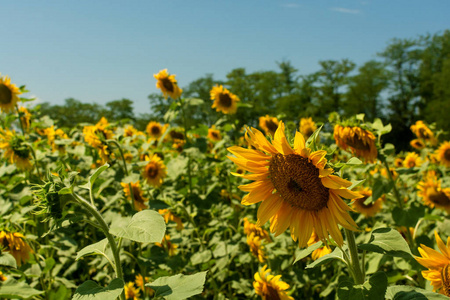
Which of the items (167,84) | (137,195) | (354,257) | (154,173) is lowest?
(137,195)

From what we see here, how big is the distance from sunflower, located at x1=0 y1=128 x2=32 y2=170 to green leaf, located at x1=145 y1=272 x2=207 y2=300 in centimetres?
233

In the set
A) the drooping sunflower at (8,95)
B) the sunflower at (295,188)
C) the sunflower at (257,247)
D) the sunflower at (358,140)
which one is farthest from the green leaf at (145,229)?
the drooping sunflower at (8,95)

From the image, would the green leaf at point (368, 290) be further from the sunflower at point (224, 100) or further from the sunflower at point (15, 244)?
the sunflower at point (224, 100)

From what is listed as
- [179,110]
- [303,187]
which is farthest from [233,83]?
[303,187]

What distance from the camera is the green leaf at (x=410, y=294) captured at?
106 cm

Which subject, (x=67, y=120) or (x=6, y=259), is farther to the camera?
(x=67, y=120)

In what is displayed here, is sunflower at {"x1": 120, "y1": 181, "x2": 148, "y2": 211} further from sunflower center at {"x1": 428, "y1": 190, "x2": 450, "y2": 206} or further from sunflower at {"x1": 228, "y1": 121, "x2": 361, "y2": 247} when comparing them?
sunflower center at {"x1": 428, "y1": 190, "x2": 450, "y2": 206}

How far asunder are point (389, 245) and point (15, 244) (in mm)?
2128

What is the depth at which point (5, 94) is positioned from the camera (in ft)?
12.5

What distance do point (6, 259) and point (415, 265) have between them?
2.18 metres

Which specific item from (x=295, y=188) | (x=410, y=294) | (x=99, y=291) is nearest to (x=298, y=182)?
(x=295, y=188)

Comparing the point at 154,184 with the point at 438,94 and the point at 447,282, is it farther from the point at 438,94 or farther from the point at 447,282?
the point at 438,94

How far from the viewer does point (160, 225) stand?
1.11 m

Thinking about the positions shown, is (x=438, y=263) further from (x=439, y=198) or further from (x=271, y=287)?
(x=439, y=198)
